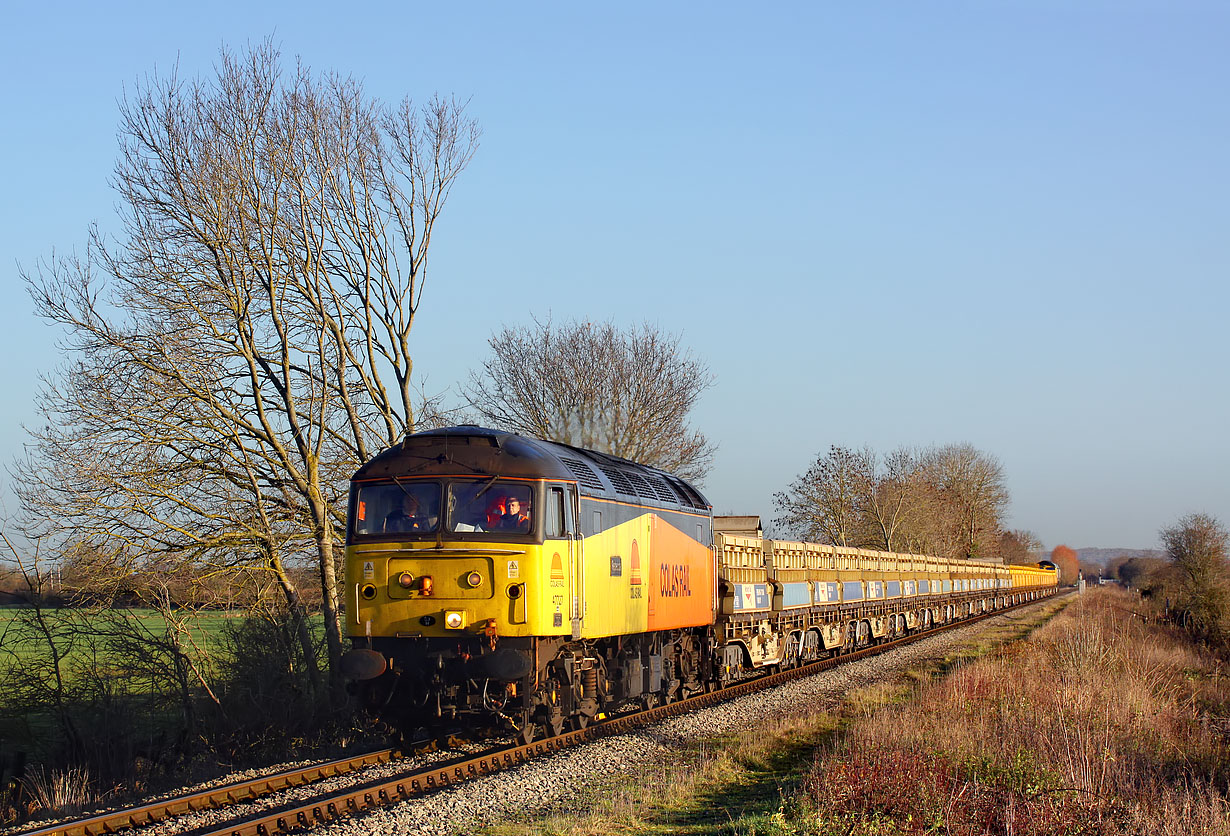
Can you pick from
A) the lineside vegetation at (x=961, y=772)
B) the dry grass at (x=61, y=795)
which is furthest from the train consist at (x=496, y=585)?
the dry grass at (x=61, y=795)

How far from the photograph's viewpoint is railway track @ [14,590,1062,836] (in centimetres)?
905

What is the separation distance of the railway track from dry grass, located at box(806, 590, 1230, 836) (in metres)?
3.58

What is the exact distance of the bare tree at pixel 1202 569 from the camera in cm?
5041

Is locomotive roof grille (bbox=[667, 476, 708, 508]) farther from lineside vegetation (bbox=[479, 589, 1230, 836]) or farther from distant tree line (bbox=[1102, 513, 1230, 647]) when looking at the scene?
distant tree line (bbox=[1102, 513, 1230, 647])

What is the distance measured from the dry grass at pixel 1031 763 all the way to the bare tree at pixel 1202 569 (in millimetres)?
37766

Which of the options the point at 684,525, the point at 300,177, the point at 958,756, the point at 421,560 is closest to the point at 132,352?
the point at 300,177

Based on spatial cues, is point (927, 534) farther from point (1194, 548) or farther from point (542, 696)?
point (542, 696)

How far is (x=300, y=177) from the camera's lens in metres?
19.8

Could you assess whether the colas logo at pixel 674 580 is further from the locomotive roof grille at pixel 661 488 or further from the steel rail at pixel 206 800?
the steel rail at pixel 206 800

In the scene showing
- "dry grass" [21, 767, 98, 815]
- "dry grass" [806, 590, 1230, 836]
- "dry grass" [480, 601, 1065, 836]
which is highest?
"dry grass" [806, 590, 1230, 836]

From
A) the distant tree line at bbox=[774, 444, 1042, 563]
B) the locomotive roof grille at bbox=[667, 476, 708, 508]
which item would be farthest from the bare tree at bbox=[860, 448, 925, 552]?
the locomotive roof grille at bbox=[667, 476, 708, 508]

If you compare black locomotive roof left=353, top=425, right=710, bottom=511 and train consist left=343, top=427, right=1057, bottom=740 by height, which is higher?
black locomotive roof left=353, top=425, right=710, bottom=511

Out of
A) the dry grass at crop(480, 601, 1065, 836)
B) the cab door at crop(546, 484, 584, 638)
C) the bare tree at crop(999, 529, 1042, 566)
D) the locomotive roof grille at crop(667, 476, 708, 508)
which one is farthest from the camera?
the bare tree at crop(999, 529, 1042, 566)

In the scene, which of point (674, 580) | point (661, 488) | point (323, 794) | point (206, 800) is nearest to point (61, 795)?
point (206, 800)
